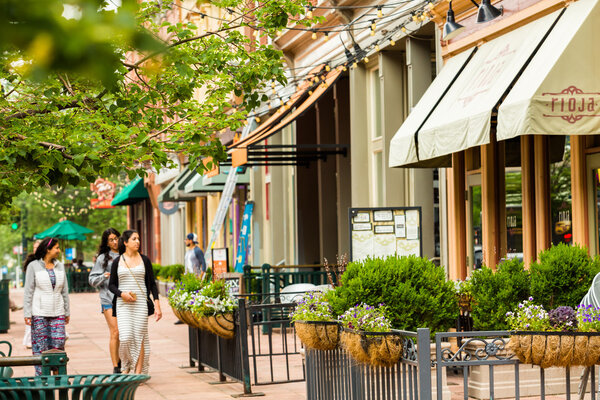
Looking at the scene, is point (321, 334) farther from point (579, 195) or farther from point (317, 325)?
point (579, 195)

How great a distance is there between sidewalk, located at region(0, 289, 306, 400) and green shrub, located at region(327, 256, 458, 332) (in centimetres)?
255

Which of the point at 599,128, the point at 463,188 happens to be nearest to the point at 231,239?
the point at 463,188

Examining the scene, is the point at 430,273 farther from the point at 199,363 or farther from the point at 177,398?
the point at 199,363

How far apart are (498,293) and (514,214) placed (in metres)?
4.39

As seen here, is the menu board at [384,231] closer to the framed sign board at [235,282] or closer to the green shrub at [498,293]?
the green shrub at [498,293]

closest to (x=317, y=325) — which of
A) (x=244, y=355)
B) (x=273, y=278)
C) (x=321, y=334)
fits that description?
(x=321, y=334)

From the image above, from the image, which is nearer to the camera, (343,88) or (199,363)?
(199,363)

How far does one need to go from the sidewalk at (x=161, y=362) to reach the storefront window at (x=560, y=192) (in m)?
3.63

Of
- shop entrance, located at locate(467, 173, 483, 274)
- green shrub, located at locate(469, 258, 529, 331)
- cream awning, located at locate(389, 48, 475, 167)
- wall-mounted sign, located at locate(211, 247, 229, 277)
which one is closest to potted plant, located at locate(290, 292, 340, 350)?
green shrub, located at locate(469, 258, 529, 331)

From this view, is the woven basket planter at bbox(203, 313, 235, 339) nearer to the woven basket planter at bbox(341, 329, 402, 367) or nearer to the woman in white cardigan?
the woman in white cardigan

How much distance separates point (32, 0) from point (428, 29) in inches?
583

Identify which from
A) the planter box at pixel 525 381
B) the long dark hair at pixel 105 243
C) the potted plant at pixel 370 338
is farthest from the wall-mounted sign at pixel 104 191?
the potted plant at pixel 370 338

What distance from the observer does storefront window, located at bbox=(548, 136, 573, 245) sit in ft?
40.2

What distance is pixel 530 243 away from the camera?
13.0 meters
